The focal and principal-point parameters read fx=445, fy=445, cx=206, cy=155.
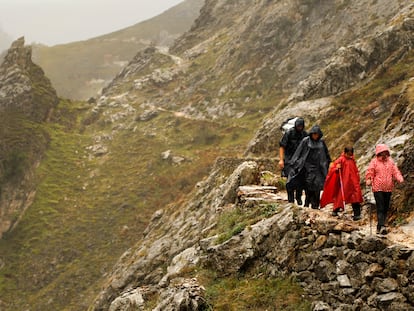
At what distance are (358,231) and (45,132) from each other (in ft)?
197

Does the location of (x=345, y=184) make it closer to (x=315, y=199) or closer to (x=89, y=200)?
(x=315, y=199)

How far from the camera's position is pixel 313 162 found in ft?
40.1

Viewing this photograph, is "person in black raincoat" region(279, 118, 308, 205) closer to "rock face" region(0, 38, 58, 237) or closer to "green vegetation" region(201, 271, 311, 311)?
"green vegetation" region(201, 271, 311, 311)

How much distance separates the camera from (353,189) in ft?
36.3

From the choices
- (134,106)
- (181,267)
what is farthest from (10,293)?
(134,106)

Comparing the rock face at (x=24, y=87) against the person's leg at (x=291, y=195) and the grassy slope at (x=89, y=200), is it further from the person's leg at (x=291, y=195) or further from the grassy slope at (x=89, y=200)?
the person's leg at (x=291, y=195)

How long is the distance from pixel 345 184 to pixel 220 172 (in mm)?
17286

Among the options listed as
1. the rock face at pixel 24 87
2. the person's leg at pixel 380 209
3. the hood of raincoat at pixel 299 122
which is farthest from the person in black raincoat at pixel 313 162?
the rock face at pixel 24 87

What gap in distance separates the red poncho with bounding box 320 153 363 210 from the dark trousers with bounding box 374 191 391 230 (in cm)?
74

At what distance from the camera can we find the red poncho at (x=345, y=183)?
11.0 meters

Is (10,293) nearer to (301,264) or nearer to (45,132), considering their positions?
(45,132)

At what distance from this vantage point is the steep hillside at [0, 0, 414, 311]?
10758 millimetres

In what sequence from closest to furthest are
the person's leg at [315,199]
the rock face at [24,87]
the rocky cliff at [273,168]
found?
the rocky cliff at [273,168], the person's leg at [315,199], the rock face at [24,87]

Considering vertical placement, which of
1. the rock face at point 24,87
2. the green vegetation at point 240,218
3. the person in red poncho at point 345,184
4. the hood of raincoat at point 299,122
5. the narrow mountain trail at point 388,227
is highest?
the rock face at point 24,87
